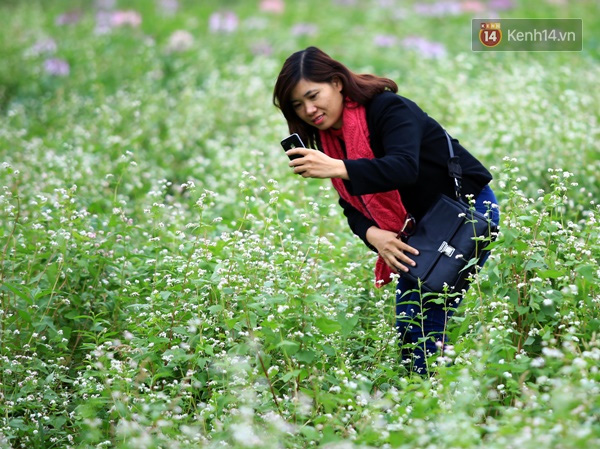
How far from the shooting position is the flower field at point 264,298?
2672mm

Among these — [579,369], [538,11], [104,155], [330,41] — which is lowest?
[579,369]

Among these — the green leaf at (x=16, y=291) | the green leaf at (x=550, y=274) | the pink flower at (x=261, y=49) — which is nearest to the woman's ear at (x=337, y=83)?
the green leaf at (x=550, y=274)

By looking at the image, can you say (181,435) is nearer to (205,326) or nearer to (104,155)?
(205,326)

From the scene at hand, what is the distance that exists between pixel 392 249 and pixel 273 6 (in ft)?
36.1

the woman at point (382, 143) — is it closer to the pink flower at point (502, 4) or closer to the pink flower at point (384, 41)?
the pink flower at point (384, 41)

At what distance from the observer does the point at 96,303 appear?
391cm

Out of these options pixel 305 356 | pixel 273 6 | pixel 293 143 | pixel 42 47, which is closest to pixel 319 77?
pixel 293 143

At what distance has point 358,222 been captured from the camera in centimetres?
362

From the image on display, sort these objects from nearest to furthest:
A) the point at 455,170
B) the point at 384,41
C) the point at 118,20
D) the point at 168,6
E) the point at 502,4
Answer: the point at 455,170 → the point at 384,41 → the point at 118,20 → the point at 502,4 → the point at 168,6

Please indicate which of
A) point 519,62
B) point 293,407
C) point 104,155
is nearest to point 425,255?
point 293,407

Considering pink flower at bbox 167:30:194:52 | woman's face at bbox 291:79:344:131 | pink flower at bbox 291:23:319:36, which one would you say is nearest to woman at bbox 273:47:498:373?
woman's face at bbox 291:79:344:131

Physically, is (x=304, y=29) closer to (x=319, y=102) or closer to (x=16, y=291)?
(x=319, y=102)

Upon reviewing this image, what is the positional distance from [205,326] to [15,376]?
2.73 ft

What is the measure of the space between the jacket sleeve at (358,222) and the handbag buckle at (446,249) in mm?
372
